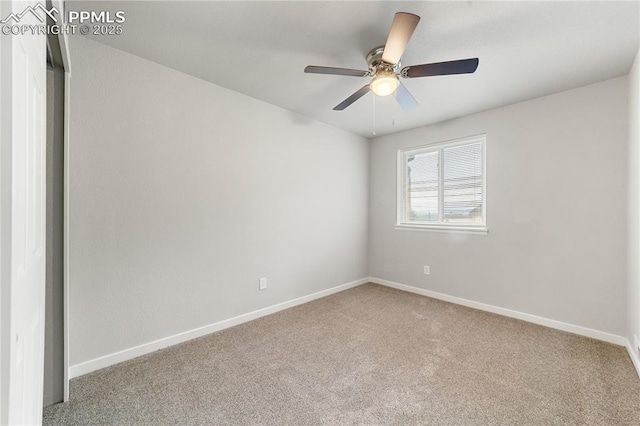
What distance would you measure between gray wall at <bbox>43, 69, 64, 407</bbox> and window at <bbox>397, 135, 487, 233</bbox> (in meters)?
3.68

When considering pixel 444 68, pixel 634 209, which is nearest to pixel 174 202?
pixel 444 68

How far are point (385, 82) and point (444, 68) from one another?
38cm

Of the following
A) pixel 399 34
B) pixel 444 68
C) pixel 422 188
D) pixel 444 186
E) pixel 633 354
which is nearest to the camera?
pixel 399 34

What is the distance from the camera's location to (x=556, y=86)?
259 cm

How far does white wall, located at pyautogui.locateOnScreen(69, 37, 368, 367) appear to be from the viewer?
197 cm

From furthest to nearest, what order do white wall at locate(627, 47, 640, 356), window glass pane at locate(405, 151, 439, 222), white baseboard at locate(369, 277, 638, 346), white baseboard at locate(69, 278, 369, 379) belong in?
window glass pane at locate(405, 151, 439, 222), white baseboard at locate(369, 277, 638, 346), white wall at locate(627, 47, 640, 356), white baseboard at locate(69, 278, 369, 379)

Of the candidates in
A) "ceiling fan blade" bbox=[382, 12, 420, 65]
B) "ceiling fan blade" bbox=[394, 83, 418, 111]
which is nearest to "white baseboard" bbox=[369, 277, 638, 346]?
"ceiling fan blade" bbox=[394, 83, 418, 111]

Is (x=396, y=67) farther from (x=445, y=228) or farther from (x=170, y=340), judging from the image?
(x=170, y=340)

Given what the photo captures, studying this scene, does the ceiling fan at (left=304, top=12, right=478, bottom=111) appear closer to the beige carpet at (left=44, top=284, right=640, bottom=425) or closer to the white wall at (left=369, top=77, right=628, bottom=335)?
the white wall at (left=369, top=77, right=628, bottom=335)

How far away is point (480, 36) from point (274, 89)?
1.77 m

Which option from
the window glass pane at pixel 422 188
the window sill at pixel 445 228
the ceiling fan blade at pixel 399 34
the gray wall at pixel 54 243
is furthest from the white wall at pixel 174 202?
the ceiling fan blade at pixel 399 34

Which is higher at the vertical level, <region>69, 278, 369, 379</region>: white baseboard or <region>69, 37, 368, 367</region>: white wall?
<region>69, 37, 368, 367</region>: white wall

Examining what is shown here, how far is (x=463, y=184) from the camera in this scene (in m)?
3.52

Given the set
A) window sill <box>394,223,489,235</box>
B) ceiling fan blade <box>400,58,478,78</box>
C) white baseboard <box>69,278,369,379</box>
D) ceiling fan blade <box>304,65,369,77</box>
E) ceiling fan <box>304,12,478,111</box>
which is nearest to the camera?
ceiling fan <box>304,12,478,111</box>
